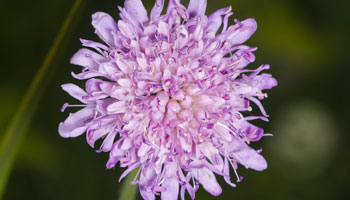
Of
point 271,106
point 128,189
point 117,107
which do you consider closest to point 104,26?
point 117,107

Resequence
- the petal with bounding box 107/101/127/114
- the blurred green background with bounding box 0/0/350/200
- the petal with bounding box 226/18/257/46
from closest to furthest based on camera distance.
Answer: the petal with bounding box 107/101/127/114 → the petal with bounding box 226/18/257/46 → the blurred green background with bounding box 0/0/350/200

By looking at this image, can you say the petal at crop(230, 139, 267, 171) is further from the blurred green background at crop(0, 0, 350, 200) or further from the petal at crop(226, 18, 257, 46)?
the blurred green background at crop(0, 0, 350, 200)

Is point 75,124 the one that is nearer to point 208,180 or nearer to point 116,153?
point 116,153

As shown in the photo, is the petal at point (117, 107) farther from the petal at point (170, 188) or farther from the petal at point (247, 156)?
the petal at point (247, 156)

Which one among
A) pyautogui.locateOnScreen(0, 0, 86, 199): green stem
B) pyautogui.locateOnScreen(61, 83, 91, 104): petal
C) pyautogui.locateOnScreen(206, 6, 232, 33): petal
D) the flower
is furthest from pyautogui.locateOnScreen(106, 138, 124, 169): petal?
pyautogui.locateOnScreen(206, 6, 232, 33): petal

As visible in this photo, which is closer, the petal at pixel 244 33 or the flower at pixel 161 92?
the flower at pixel 161 92

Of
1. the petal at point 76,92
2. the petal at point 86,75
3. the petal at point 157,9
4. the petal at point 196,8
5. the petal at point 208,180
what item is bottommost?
the petal at point 208,180

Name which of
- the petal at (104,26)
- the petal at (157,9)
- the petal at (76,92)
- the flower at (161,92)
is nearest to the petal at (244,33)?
the flower at (161,92)
